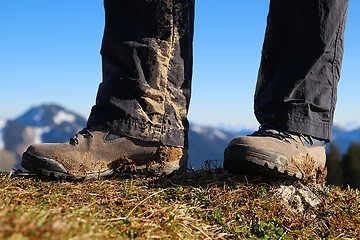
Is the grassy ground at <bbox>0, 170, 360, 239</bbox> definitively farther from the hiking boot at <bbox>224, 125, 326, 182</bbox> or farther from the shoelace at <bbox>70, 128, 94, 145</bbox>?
the shoelace at <bbox>70, 128, 94, 145</bbox>

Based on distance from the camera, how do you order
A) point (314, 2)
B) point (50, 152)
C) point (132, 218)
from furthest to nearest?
point (50, 152) → point (314, 2) → point (132, 218)

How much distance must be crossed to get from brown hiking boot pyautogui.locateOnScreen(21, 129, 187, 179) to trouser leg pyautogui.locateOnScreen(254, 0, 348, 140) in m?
0.79

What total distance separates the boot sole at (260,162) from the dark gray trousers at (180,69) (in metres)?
0.27

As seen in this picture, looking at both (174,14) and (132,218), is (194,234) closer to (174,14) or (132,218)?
(132,218)

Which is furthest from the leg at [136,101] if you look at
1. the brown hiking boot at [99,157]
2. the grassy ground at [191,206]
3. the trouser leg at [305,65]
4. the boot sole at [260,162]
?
the trouser leg at [305,65]

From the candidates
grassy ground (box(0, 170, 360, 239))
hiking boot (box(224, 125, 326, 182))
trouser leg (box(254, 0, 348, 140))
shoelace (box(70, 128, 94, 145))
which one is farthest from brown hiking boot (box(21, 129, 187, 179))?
trouser leg (box(254, 0, 348, 140))

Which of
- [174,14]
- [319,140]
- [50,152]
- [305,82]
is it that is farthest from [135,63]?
[319,140]

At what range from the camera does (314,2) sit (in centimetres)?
325

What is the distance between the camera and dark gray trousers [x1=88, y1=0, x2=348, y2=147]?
3336 millimetres

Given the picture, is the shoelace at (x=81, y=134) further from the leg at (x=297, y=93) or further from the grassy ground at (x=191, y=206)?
the leg at (x=297, y=93)

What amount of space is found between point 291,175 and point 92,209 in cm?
140

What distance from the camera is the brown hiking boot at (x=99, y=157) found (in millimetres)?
3479

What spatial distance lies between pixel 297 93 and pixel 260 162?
1.74 ft

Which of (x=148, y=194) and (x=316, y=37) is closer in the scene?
(x=148, y=194)
